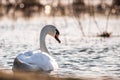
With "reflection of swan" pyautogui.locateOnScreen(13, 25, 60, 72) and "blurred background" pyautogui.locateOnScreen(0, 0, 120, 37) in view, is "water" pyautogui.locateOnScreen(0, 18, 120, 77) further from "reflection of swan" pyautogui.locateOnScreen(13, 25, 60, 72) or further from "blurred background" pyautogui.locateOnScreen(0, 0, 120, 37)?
"blurred background" pyautogui.locateOnScreen(0, 0, 120, 37)

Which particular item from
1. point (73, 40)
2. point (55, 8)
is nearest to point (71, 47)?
point (73, 40)

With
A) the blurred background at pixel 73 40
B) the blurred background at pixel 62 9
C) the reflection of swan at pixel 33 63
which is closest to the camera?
the reflection of swan at pixel 33 63

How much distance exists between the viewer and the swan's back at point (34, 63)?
8.53 meters

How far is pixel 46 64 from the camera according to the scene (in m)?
9.12

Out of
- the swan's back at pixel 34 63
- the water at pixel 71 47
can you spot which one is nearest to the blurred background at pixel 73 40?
the water at pixel 71 47

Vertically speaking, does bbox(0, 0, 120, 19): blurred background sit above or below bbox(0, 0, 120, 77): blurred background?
above

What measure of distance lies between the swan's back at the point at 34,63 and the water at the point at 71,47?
0.74 feet

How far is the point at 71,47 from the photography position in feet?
42.1

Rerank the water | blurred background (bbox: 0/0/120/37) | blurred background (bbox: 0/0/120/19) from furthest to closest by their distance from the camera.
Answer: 1. blurred background (bbox: 0/0/120/19)
2. blurred background (bbox: 0/0/120/37)
3. the water

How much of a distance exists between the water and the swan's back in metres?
0.23

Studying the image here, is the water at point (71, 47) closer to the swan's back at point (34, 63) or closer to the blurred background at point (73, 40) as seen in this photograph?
the blurred background at point (73, 40)

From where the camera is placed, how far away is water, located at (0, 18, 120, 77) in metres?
9.68

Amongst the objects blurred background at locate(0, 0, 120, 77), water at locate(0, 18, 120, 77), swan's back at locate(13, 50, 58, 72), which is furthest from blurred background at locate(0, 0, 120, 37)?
swan's back at locate(13, 50, 58, 72)

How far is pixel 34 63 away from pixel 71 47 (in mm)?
4112
